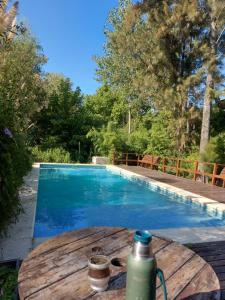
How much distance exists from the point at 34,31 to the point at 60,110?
5852 mm

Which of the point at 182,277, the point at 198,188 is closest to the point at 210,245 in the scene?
the point at 182,277

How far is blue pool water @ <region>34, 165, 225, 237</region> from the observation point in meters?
5.82

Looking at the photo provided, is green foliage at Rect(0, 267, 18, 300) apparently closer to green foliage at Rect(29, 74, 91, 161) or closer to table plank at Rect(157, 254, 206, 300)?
table plank at Rect(157, 254, 206, 300)

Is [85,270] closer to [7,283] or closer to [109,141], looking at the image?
[7,283]

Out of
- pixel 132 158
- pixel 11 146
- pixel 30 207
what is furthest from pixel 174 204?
pixel 132 158

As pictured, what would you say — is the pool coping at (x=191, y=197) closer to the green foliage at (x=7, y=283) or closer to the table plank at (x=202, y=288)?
the green foliage at (x=7, y=283)

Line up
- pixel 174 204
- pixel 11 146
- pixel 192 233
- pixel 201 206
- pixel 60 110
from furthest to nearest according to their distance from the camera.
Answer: pixel 60 110 < pixel 174 204 < pixel 201 206 < pixel 192 233 < pixel 11 146

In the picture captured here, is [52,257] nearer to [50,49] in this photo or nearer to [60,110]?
[60,110]

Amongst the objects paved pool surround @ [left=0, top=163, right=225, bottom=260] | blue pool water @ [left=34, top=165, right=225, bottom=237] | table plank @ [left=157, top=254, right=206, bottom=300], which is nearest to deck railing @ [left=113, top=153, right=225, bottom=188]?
blue pool water @ [left=34, top=165, right=225, bottom=237]

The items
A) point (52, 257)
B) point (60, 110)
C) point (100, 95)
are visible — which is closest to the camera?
point (52, 257)

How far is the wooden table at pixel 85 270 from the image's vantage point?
136 centimetres

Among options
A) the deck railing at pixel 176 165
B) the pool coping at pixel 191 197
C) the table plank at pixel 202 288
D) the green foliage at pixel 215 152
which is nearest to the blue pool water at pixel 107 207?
the pool coping at pixel 191 197

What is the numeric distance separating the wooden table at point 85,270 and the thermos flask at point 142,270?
23 cm

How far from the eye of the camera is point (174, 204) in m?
7.25
